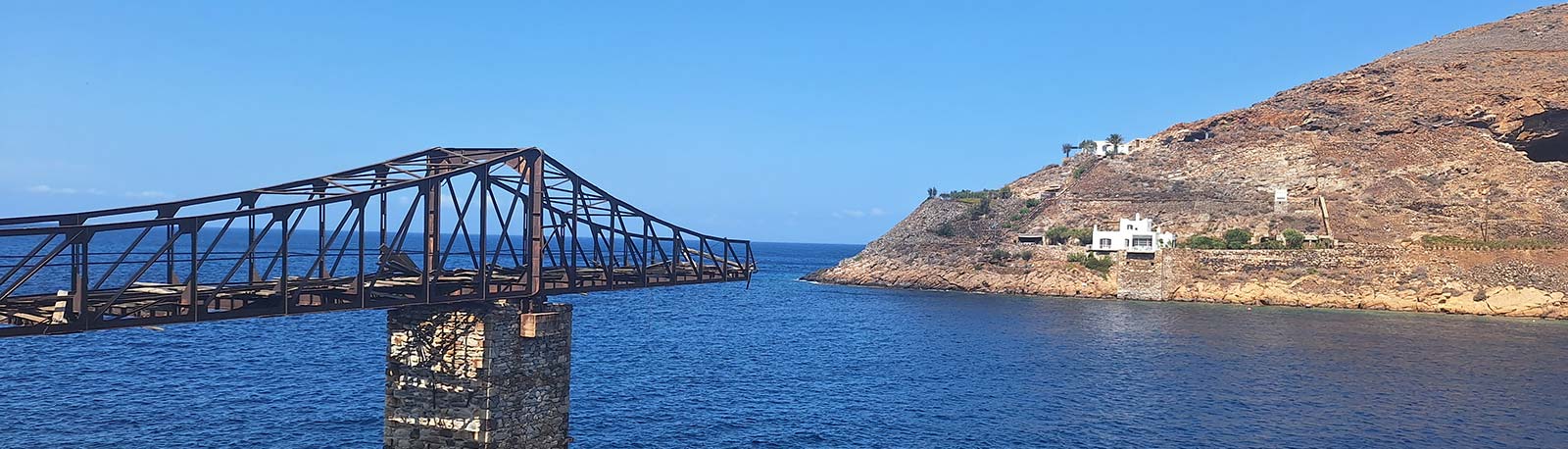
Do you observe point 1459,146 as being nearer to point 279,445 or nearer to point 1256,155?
point 1256,155

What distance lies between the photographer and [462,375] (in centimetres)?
3094

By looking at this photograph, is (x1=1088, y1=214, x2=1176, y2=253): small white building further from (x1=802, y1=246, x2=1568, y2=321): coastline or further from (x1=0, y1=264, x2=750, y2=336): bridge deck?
(x1=0, y1=264, x2=750, y2=336): bridge deck

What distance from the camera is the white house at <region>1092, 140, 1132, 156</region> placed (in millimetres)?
168925

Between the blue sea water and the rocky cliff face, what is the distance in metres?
32.4

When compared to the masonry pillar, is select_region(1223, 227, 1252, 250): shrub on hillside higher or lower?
higher

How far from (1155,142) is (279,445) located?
15237 centimetres

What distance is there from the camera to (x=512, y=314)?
3192 centimetres

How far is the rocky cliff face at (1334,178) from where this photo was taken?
12488 cm

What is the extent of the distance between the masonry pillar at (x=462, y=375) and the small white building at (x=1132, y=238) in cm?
10462

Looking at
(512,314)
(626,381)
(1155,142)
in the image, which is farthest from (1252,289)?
(512,314)

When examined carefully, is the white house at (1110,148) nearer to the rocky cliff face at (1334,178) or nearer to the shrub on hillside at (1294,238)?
the rocky cliff face at (1334,178)

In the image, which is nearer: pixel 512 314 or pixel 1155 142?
pixel 512 314

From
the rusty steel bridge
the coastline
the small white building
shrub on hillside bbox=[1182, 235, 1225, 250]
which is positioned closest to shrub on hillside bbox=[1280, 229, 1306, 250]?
the coastline

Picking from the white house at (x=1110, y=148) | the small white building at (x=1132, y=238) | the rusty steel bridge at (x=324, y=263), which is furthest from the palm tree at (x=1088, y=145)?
the rusty steel bridge at (x=324, y=263)
